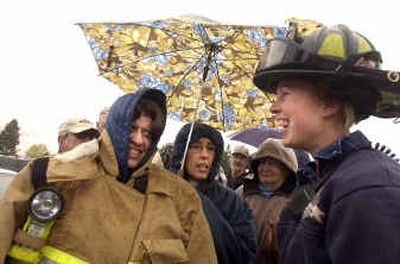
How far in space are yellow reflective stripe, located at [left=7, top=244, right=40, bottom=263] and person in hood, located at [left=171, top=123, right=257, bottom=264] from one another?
44.7 inches

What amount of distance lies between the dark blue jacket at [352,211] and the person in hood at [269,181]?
2.27 meters

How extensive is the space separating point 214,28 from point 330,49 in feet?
4.95

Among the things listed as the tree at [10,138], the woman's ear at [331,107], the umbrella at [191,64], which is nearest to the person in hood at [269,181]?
the umbrella at [191,64]

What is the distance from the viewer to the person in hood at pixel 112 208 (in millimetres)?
2270

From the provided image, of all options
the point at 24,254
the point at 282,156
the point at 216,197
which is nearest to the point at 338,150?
the point at 24,254

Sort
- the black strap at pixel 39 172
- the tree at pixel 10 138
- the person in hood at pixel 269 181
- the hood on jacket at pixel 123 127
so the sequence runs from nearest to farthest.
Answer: the black strap at pixel 39 172
the hood on jacket at pixel 123 127
the person in hood at pixel 269 181
the tree at pixel 10 138

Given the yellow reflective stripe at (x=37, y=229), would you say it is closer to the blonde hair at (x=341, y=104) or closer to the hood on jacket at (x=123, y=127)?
the hood on jacket at (x=123, y=127)

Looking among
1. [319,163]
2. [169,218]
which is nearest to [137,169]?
[169,218]

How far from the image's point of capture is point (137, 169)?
2598 millimetres

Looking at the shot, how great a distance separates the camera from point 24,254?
2234 mm

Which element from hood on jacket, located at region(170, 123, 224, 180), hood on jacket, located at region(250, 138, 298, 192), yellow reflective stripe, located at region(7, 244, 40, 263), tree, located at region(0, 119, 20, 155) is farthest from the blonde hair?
tree, located at region(0, 119, 20, 155)

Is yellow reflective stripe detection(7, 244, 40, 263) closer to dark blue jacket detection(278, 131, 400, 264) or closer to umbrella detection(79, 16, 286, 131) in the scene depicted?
dark blue jacket detection(278, 131, 400, 264)

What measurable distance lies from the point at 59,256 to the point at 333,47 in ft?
4.90

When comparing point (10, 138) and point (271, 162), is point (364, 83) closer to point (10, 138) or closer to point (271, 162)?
point (271, 162)
